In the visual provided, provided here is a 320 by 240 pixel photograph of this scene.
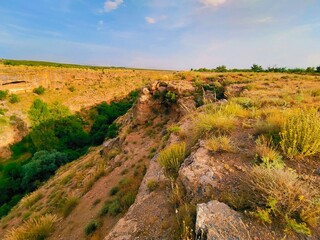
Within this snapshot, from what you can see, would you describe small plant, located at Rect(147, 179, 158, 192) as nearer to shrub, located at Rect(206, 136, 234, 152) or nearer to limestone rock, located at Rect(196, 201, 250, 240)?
shrub, located at Rect(206, 136, 234, 152)

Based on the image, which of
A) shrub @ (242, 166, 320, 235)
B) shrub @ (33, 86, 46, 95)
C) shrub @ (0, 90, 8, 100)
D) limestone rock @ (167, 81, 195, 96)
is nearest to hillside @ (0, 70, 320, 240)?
shrub @ (242, 166, 320, 235)

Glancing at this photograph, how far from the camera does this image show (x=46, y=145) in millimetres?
24688

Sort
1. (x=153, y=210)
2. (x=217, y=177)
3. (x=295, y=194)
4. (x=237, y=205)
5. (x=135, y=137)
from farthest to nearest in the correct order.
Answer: (x=135, y=137)
(x=153, y=210)
(x=217, y=177)
(x=237, y=205)
(x=295, y=194)

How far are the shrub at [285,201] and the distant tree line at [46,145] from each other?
16.3 metres

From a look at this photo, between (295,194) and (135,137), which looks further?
(135,137)

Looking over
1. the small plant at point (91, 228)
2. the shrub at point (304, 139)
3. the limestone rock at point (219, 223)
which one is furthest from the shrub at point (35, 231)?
the shrub at point (304, 139)

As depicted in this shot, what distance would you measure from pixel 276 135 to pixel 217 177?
157 cm

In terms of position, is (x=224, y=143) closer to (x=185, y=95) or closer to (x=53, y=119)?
(x=185, y=95)

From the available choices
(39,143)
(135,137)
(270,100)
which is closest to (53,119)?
(39,143)

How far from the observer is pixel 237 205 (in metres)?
2.62

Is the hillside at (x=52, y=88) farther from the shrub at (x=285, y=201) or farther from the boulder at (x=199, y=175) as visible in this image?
the shrub at (x=285, y=201)

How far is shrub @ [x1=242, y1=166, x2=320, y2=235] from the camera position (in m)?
2.21

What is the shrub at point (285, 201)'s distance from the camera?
221 centimetres

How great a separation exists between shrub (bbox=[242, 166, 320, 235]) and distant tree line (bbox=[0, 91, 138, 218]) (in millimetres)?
16345
